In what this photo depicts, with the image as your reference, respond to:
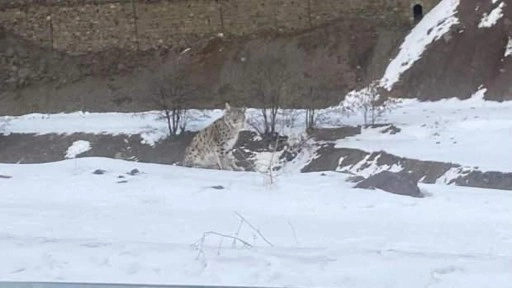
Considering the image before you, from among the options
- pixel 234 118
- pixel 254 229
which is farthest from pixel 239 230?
pixel 234 118

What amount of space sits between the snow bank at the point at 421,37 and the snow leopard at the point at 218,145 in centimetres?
1200

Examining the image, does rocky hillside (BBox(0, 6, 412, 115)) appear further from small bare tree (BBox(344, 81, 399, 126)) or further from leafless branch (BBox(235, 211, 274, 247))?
leafless branch (BBox(235, 211, 274, 247))

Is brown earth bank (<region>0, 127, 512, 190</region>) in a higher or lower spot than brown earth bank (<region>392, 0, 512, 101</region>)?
lower

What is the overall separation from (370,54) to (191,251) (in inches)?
1078

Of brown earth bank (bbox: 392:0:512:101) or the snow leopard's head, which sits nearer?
the snow leopard's head

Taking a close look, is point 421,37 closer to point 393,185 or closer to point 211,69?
point 211,69

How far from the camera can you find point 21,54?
39.2m

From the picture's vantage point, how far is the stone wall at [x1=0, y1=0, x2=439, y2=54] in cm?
3650

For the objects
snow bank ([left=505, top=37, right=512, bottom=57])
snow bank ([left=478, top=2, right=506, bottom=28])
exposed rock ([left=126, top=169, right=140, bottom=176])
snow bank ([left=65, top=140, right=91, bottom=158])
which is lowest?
snow bank ([left=65, top=140, right=91, bottom=158])

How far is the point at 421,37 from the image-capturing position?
32.5 metres

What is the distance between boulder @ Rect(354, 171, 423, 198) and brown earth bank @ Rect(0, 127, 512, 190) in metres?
6.36

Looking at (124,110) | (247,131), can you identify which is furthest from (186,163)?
(124,110)

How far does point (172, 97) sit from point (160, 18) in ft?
31.3

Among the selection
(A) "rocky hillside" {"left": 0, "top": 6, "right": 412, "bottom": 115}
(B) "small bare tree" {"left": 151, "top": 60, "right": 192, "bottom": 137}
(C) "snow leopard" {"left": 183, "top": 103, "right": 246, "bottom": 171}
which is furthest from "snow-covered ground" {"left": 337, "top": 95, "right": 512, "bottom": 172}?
(B) "small bare tree" {"left": 151, "top": 60, "right": 192, "bottom": 137}
